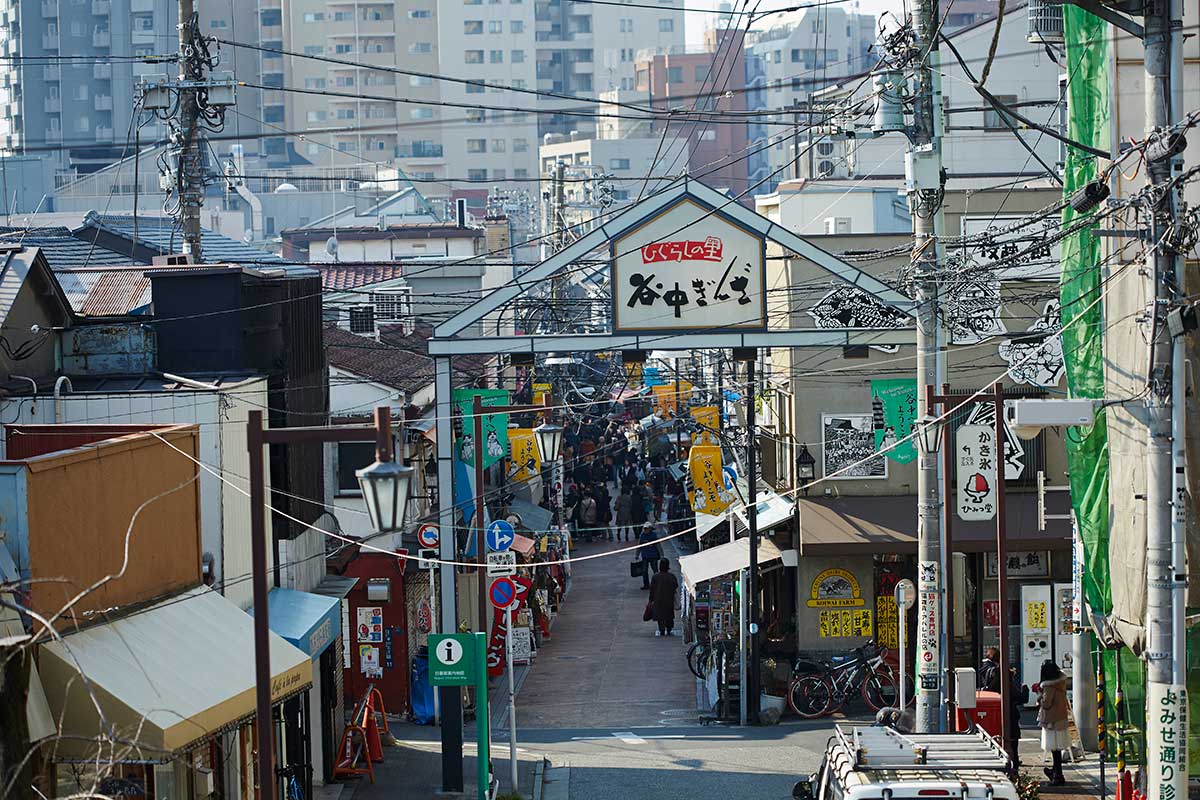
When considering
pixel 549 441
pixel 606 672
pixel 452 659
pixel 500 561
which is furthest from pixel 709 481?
pixel 452 659

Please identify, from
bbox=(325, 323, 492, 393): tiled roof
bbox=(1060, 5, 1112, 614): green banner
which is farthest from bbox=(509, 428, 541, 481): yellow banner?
bbox=(1060, 5, 1112, 614): green banner

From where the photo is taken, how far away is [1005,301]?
2577cm

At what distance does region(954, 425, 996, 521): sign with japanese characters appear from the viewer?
2394 cm

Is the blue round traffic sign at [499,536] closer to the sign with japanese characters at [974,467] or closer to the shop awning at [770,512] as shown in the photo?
the shop awning at [770,512]

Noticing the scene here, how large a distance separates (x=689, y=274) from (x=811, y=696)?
749 cm

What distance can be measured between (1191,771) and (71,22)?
299 feet

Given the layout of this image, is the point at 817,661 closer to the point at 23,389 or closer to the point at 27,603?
the point at 23,389

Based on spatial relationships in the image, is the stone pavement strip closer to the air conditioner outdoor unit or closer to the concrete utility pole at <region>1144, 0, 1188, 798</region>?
the air conditioner outdoor unit

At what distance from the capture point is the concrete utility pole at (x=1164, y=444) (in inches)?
508

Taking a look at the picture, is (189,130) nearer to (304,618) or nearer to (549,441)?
(549,441)

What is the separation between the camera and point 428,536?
25203mm

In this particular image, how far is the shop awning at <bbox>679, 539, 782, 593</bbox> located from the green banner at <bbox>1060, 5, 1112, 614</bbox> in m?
8.16

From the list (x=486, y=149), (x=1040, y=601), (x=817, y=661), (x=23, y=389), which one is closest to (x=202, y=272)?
(x=23, y=389)

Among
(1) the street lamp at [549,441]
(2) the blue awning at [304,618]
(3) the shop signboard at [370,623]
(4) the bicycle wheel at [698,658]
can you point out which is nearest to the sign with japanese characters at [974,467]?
(4) the bicycle wheel at [698,658]
